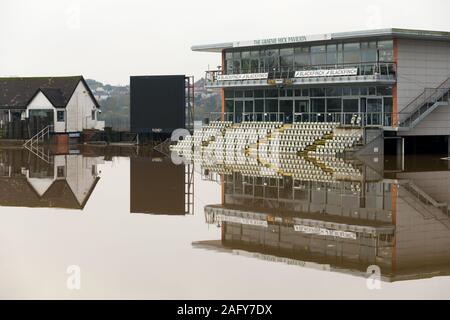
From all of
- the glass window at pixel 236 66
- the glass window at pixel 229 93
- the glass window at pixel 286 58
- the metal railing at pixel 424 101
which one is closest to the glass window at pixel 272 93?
the glass window at pixel 286 58

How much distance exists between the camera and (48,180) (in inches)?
1313

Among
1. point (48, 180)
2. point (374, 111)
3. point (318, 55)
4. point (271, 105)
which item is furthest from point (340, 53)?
point (48, 180)

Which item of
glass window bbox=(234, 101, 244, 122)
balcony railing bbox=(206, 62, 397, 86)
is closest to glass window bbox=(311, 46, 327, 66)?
balcony railing bbox=(206, 62, 397, 86)

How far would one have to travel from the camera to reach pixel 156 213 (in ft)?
77.1

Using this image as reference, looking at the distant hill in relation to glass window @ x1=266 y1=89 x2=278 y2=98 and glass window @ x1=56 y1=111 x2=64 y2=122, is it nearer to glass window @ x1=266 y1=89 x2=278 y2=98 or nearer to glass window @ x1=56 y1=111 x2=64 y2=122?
glass window @ x1=56 y1=111 x2=64 y2=122

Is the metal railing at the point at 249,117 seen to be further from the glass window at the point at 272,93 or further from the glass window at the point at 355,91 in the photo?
the glass window at the point at 355,91

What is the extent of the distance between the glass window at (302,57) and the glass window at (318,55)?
11.7 inches

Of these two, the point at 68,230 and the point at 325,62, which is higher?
the point at 325,62

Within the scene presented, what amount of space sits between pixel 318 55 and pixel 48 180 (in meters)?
21.7
